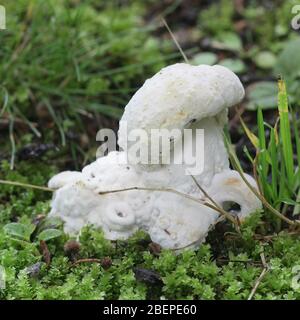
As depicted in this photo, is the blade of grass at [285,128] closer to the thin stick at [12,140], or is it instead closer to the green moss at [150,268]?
the green moss at [150,268]

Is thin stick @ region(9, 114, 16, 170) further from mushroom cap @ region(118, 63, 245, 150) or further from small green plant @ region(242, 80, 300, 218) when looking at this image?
small green plant @ region(242, 80, 300, 218)

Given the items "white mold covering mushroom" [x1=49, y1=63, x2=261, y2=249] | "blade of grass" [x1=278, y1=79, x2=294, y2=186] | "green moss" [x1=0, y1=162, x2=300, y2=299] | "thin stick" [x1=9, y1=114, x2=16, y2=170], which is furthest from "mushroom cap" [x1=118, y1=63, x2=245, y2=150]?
"thin stick" [x1=9, y1=114, x2=16, y2=170]

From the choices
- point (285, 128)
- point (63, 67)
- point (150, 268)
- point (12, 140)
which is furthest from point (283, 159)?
point (63, 67)

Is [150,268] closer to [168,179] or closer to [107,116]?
[168,179]

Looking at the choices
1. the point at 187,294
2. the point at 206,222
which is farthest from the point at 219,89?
the point at 187,294

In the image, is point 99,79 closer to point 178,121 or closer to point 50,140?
point 50,140

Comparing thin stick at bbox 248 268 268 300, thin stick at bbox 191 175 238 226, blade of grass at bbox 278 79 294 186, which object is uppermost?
blade of grass at bbox 278 79 294 186

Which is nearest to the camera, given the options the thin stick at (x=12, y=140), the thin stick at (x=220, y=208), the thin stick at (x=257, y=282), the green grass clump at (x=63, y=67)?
the thin stick at (x=257, y=282)

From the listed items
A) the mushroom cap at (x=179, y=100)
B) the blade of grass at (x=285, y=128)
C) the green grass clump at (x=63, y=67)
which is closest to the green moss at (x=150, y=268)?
the blade of grass at (x=285, y=128)
